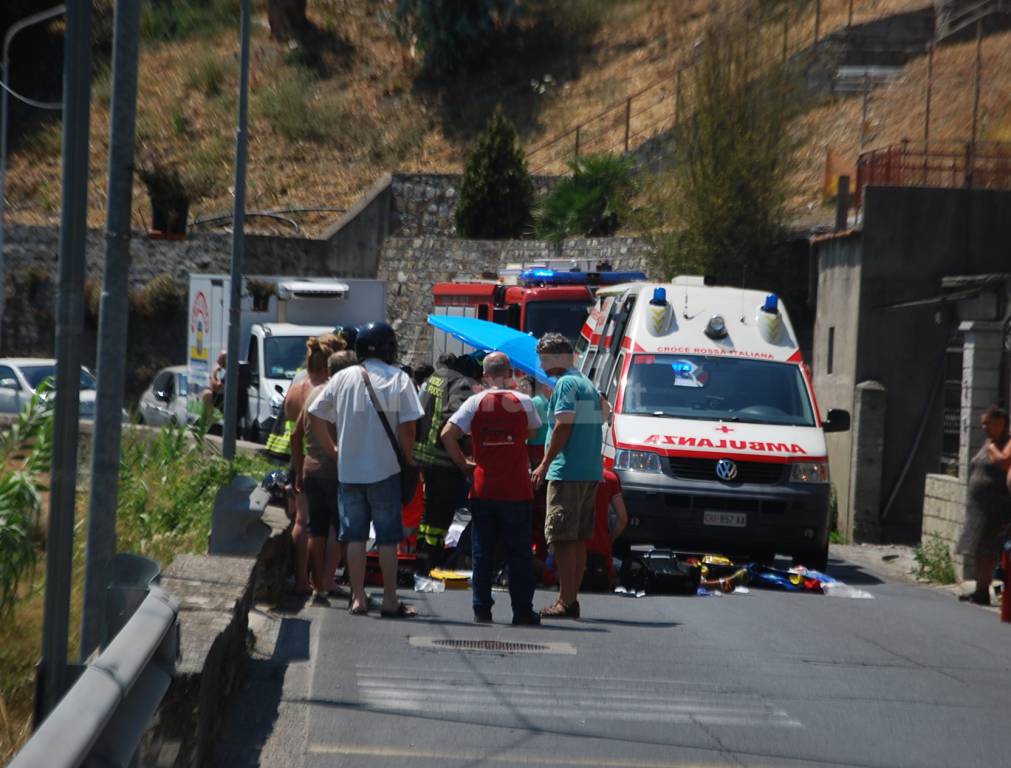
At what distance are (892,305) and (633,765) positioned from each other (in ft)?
51.7

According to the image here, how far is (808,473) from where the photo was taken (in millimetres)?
14195

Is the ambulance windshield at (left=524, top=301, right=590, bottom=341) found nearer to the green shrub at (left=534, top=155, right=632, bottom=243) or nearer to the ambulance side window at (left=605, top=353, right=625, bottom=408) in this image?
the ambulance side window at (left=605, top=353, right=625, bottom=408)

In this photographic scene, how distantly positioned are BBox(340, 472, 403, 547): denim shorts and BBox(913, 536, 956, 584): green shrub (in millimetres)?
7711

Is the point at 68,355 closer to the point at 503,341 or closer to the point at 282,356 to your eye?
the point at 503,341

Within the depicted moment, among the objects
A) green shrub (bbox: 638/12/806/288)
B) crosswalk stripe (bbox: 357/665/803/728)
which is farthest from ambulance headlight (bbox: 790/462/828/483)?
green shrub (bbox: 638/12/806/288)

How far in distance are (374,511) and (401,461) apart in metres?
0.36

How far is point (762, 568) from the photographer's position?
13.8m

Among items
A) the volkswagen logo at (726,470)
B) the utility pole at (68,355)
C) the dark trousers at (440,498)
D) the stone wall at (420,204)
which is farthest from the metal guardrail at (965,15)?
the utility pole at (68,355)

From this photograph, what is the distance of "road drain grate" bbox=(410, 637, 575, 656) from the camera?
8.86 m

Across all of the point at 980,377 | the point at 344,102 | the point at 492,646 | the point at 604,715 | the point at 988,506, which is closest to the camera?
the point at 604,715

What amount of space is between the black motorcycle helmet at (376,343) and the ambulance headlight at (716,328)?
232 inches

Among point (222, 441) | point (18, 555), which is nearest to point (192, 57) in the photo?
point (222, 441)

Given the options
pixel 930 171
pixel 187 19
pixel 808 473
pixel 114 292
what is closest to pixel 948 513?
pixel 808 473

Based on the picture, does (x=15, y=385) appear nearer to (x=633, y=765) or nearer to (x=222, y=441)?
(x=222, y=441)
